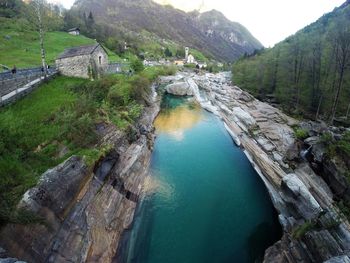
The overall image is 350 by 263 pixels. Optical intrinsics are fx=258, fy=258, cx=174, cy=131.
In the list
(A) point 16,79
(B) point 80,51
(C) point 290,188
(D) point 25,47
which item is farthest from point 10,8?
(C) point 290,188

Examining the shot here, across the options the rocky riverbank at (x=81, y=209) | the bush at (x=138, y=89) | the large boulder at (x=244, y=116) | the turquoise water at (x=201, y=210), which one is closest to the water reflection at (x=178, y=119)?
the turquoise water at (x=201, y=210)

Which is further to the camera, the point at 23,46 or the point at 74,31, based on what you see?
the point at 74,31

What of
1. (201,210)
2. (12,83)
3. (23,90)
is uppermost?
(12,83)

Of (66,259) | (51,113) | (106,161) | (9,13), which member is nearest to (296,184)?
(106,161)

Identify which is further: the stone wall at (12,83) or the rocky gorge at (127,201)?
the stone wall at (12,83)

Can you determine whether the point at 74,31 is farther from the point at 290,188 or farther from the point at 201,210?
the point at 290,188

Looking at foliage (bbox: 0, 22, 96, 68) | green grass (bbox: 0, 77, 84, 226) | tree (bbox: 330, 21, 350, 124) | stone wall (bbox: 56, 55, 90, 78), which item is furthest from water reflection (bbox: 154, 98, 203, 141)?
foliage (bbox: 0, 22, 96, 68)

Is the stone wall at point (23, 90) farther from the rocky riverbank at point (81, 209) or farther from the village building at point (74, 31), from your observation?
the village building at point (74, 31)

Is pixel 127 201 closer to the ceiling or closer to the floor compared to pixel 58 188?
closer to the floor

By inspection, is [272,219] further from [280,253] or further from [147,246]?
[147,246]
